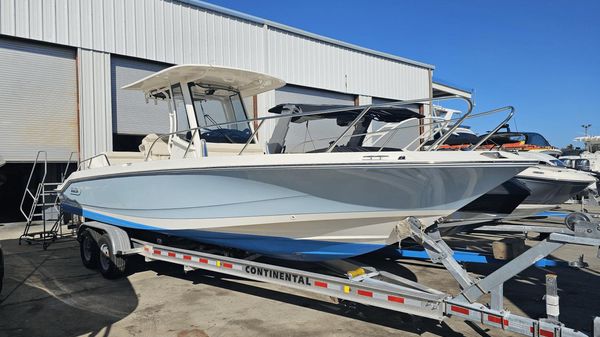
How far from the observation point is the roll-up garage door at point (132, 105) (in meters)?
10.9

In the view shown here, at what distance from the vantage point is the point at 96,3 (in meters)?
10.5

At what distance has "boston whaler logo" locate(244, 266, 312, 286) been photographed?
152 inches

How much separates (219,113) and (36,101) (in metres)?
6.49

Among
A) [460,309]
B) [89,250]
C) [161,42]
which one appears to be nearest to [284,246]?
[460,309]

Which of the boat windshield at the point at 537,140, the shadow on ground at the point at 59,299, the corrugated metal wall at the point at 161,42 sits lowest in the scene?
the shadow on ground at the point at 59,299

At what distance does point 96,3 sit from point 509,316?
11.0 meters

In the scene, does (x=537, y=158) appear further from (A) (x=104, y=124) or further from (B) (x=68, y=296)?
(A) (x=104, y=124)

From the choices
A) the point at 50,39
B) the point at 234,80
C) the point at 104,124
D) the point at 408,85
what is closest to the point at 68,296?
the point at 234,80

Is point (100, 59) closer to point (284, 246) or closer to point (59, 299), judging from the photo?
point (59, 299)

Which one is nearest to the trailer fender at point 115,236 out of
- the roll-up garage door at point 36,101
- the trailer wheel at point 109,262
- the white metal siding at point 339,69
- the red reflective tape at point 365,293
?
the trailer wheel at point 109,262

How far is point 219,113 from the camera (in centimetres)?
580

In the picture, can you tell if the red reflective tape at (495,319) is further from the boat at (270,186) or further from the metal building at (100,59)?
the metal building at (100,59)

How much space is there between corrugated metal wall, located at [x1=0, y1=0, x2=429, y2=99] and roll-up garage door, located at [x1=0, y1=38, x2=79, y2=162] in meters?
0.45

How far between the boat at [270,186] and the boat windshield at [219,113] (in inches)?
0.6
